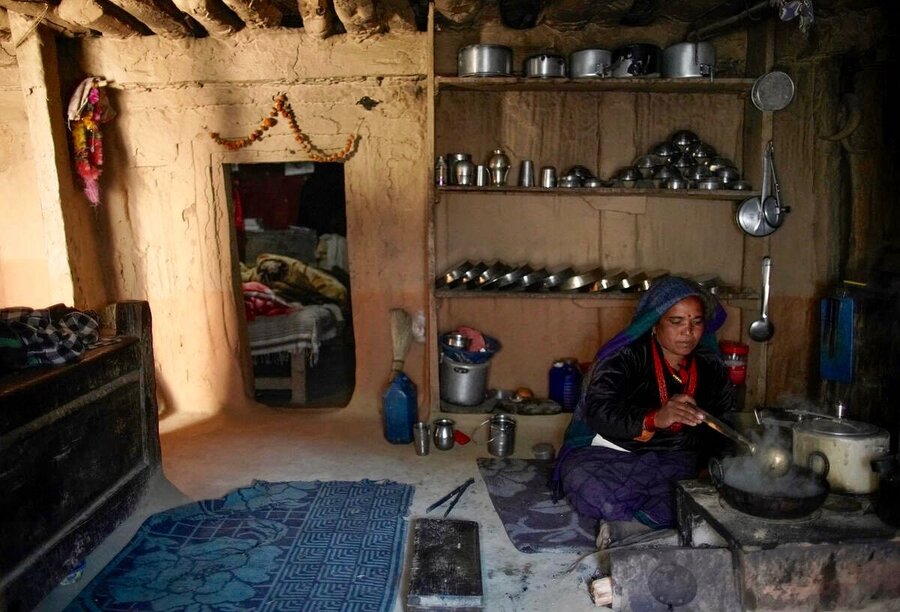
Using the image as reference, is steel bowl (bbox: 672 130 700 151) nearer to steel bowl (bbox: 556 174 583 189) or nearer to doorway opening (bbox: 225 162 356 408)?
steel bowl (bbox: 556 174 583 189)

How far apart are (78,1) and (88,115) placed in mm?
947

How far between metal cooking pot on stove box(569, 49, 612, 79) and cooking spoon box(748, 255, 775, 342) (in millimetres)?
1851

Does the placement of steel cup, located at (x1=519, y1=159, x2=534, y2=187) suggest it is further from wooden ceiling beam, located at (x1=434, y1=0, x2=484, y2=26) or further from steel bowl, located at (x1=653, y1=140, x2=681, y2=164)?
wooden ceiling beam, located at (x1=434, y1=0, x2=484, y2=26)

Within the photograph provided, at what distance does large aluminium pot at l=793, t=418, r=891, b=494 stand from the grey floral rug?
112 centimetres

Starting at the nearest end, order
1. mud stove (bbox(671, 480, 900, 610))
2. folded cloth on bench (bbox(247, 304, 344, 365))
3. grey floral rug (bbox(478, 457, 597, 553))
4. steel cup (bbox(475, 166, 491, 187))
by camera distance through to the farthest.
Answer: mud stove (bbox(671, 480, 900, 610)) < grey floral rug (bbox(478, 457, 597, 553)) < steel cup (bbox(475, 166, 491, 187)) < folded cloth on bench (bbox(247, 304, 344, 365))

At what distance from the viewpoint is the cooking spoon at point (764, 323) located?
15.2 feet

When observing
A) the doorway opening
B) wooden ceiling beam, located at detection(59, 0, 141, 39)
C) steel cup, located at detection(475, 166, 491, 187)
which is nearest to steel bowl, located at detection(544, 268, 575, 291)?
steel cup, located at detection(475, 166, 491, 187)

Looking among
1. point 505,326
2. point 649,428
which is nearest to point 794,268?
point 505,326

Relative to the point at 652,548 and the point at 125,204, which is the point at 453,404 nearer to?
the point at 652,548

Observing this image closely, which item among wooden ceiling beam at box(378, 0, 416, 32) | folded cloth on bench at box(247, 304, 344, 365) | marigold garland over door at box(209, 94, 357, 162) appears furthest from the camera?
folded cloth on bench at box(247, 304, 344, 365)

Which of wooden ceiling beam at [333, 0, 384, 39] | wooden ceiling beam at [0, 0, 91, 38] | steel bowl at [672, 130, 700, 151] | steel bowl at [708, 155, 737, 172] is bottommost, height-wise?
steel bowl at [708, 155, 737, 172]

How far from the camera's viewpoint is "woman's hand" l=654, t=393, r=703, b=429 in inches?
105

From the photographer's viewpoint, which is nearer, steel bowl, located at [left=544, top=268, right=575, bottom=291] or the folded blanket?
steel bowl, located at [left=544, top=268, right=575, bottom=291]

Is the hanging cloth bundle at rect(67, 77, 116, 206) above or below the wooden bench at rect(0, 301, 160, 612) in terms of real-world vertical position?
above
